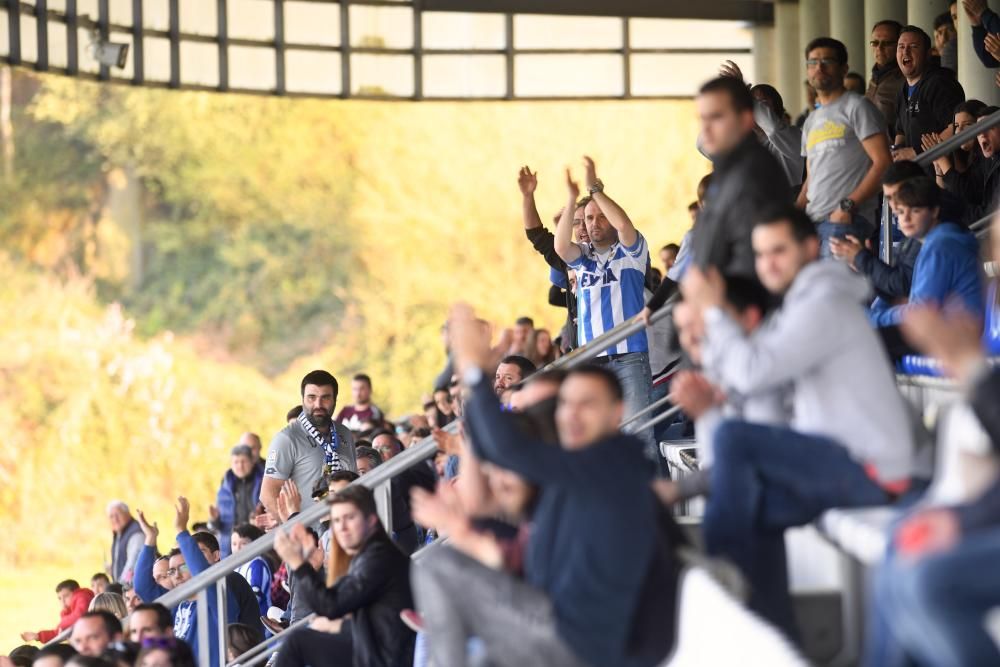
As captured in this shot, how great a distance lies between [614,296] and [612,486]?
4086 mm

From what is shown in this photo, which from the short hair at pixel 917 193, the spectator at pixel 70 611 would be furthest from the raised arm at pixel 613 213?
the spectator at pixel 70 611

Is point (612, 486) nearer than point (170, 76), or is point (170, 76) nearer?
point (612, 486)

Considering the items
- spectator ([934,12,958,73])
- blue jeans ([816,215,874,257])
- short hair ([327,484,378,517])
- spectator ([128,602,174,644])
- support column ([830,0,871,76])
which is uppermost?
support column ([830,0,871,76])

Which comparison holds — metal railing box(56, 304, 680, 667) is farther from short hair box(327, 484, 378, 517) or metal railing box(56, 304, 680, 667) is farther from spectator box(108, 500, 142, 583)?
spectator box(108, 500, 142, 583)

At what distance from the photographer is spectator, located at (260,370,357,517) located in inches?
372

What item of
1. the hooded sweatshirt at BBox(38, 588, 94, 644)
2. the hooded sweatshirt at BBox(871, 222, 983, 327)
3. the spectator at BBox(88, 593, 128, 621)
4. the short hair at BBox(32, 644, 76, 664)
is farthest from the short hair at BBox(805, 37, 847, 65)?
the hooded sweatshirt at BBox(38, 588, 94, 644)

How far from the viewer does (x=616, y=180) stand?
30531 millimetres

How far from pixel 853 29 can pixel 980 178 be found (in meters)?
8.86

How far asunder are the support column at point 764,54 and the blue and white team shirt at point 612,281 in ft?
38.3

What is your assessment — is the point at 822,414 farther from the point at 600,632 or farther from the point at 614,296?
the point at 614,296

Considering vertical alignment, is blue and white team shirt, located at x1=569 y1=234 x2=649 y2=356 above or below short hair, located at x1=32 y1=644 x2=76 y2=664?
above

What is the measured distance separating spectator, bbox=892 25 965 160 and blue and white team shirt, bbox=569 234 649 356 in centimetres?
158

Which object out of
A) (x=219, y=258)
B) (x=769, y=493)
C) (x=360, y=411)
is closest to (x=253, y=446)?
(x=360, y=411)

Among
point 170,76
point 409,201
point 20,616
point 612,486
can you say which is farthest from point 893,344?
point 409,201
